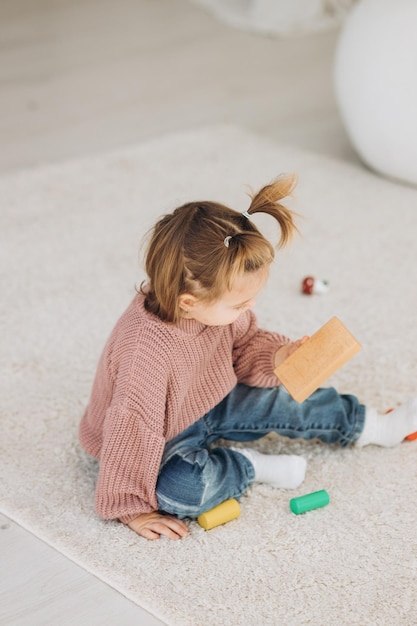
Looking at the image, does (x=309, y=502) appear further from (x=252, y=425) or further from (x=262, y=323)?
(x=262, y=323)

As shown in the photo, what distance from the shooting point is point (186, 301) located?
1064 millimetres

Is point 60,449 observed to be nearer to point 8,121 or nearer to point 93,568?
point 93,568

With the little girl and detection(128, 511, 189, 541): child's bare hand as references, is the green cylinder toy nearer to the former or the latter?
the little girl

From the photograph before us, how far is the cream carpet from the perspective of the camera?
42.3 inches

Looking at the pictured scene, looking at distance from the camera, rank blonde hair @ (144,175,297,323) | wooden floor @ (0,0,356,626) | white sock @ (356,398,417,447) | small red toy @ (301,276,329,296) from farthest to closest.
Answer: wooden floor @ (0,0,356,626) → small red toy @ (301,276,329,296) → white sock @ (356,398,417,447) → blonde hair @ (144,175,297,323)

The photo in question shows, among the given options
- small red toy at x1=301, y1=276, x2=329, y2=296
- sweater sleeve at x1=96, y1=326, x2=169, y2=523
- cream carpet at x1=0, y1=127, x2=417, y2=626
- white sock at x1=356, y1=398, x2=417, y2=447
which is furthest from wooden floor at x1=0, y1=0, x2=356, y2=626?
sweater sleeve at x1=96, y1=326, x2=169, y2=523

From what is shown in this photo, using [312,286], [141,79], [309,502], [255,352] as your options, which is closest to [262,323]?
[312,286]

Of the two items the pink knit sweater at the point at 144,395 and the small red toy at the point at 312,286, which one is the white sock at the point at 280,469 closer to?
the pink knit sweater at the point at 144,395

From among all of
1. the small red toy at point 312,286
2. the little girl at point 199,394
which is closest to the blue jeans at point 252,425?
the little girl at point 199,394

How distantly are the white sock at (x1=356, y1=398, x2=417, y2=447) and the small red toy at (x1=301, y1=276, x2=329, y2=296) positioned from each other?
1.38 feet

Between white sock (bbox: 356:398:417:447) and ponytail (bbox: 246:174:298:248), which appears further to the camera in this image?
white sock (bbox: 356:398:417:447)

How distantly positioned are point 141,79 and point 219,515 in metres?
1.88

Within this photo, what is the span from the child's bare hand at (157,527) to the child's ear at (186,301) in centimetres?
28

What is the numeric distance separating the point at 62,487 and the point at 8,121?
1474 mm
